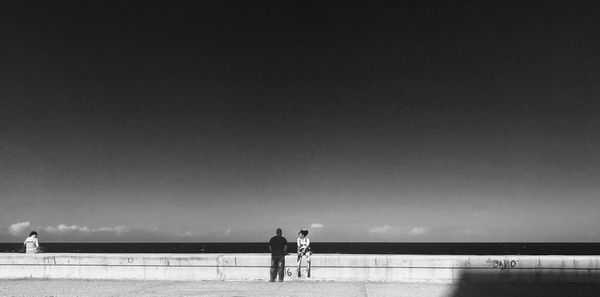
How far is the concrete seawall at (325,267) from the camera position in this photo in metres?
12.5

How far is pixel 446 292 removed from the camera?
37.3 ft

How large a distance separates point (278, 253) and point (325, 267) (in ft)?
4.70

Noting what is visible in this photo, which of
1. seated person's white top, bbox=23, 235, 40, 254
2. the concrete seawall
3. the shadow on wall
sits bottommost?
the shadow on wall

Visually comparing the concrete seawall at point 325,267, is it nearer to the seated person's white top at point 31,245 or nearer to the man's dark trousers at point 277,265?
the man's dark trousers at point 277,265

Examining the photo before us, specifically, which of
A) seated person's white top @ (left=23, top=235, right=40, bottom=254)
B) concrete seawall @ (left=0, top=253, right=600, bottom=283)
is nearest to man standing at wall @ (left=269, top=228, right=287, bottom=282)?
concrete seawall @ (left=0, top=253, right=600, bottom=283)

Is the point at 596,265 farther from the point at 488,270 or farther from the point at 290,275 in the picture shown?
the point at 290,275

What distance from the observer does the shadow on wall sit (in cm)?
1148

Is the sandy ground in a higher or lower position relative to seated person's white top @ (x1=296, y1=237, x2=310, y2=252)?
lower

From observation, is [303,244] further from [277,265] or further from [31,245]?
[31,245]

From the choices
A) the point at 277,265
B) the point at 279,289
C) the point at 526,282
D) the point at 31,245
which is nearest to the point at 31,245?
the point at 31,245

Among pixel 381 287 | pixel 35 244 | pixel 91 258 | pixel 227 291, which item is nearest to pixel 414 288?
pixel 381 287

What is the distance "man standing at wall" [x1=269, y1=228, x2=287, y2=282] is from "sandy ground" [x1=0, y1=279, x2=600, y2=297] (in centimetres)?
41

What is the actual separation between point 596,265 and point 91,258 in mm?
14109

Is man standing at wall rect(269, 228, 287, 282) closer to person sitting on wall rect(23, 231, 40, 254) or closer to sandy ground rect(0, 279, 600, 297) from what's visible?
sandy ground rect(0, 279, 600, 297)
